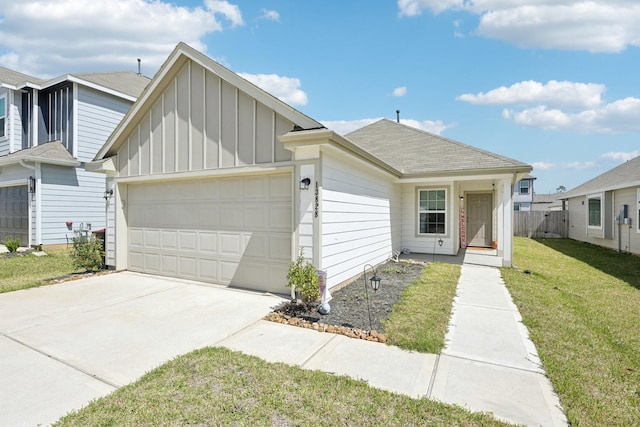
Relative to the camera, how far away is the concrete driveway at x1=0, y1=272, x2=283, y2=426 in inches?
118

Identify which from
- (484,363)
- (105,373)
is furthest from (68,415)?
(484,363)

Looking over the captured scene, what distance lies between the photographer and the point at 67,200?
40.4 feet

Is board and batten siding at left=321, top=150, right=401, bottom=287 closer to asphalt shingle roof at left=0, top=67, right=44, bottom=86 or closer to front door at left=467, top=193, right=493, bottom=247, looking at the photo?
front door at left=467, top=193, right=493, bottom=247

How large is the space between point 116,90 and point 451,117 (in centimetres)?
1612

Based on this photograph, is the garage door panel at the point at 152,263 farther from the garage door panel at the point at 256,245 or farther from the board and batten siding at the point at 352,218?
the board and batten siding at the point at 352,218

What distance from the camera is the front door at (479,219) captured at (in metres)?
13.3

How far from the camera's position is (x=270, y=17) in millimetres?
9117

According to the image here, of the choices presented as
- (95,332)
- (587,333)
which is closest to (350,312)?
(587,333)

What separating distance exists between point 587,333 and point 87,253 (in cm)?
1055

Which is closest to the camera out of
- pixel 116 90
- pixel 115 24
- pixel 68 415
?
pixel 68 415

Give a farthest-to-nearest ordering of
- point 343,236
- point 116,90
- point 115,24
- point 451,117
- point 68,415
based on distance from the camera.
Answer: point 451,117 → point 116,90 → point 115,24 → point 343,236 → point 68,415

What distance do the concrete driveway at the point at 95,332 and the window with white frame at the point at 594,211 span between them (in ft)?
54.4

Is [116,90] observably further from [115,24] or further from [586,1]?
[586,1]

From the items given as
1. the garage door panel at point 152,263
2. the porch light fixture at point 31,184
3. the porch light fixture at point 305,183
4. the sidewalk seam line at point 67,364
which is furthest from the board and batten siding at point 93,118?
the porch light fixture at point 305,183
